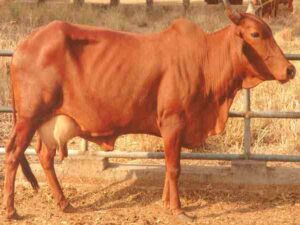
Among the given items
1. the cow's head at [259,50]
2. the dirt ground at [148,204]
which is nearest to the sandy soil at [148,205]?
the dirt ground at [148,204]

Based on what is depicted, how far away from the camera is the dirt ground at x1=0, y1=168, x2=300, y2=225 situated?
21.1 ft

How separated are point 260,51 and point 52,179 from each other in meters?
2.17

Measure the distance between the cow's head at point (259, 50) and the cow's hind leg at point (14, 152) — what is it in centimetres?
Answer: 191

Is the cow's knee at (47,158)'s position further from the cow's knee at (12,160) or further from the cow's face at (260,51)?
the cow's face at (260,51)

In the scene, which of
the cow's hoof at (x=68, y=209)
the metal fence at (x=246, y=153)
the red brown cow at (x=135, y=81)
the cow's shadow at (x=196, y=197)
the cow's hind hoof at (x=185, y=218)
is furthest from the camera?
the metal fence at (x=246, y=153)

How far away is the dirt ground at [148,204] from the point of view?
6.44m

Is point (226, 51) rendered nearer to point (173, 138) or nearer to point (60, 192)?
point (173, 138)

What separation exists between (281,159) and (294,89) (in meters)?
3.22

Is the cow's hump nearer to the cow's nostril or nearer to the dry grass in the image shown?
the cow's nostril

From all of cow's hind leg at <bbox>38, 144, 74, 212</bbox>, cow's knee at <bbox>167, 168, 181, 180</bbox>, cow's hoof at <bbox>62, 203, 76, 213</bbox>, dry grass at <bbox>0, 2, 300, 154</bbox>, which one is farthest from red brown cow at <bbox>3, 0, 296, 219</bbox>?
dry grass at <bbox>0, 2, 300, 154</bbox>

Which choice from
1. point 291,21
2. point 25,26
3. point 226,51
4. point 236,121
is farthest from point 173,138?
point 291,21

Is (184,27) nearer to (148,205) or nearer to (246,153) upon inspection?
(246,153)

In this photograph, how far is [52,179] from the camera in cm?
668

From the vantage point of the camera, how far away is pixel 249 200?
6988mm
